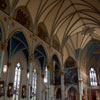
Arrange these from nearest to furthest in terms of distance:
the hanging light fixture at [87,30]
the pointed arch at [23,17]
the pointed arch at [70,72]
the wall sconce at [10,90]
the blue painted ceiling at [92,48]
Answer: the pointed arch at [23,17] → the wall sconce at [10,90] → the hanging light fixture at [87,30] → the pointed arch at [70,72] → the blue painted ceiling at [92,48]

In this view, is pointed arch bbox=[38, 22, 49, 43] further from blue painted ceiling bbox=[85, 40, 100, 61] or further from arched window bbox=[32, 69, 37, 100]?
blue painted ceiling bbox=[85, 40, 100, 61]

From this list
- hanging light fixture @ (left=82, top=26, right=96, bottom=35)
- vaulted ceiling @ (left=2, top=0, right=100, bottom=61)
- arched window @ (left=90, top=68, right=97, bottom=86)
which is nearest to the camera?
vaulted ceiling @ (left=2, top=0, right=100, bottom=61)

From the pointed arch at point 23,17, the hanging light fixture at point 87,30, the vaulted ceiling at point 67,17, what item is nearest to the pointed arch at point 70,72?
the vaulted ceiling at point 67,17

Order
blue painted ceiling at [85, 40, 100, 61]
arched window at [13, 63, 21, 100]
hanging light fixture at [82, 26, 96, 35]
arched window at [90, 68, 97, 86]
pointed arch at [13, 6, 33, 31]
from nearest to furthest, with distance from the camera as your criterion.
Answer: pointed arch at [13, 6, 33, 31], arched window at [13, 63, 21, 100], hanging light fixture at [82, 26, 96, 35], blue painted ceiling at [85, 40, 100, 61], arched window at [90, 68, 97, 86]

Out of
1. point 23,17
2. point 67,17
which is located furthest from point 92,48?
point 23,17

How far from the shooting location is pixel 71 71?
96.2 feet

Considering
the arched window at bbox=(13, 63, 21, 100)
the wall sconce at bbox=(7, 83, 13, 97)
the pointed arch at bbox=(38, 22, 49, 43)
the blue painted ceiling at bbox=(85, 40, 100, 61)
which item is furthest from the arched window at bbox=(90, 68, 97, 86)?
the wall sconce at bbox=(7, 83, 13, 97)

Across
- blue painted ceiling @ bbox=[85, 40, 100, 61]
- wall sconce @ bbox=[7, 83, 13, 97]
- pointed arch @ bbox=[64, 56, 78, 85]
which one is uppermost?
blue painted ceiling @ bbox=[85, 40, 100, 61]

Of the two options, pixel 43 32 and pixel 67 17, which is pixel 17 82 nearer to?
pixel 43 32

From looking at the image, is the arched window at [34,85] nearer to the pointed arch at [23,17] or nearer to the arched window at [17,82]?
the arched window at [17,82]

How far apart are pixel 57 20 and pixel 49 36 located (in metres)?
2.62

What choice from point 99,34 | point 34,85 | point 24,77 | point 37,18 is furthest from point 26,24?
point 99,34

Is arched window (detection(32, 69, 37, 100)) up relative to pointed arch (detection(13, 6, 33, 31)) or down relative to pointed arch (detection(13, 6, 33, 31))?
down

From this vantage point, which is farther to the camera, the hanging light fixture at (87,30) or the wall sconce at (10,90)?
the hanging light fixture at (87,30)
